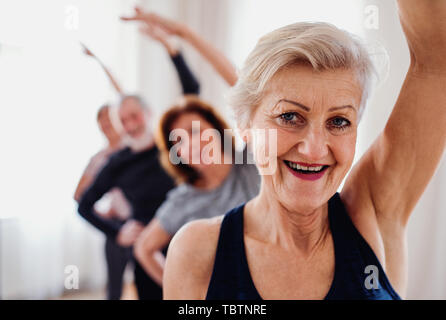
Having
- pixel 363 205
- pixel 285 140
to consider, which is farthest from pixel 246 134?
pixel 363 205

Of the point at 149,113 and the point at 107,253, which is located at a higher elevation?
the point at 149,113

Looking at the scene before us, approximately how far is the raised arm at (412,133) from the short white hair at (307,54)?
5 cm

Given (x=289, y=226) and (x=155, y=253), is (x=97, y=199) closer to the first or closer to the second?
(x=155, y=253)

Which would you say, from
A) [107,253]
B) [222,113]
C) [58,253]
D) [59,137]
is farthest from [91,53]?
[58,253]

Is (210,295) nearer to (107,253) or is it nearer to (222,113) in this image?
(222,113)

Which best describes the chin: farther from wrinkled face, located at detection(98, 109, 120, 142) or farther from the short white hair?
wrinkled face, located at detection(98, 109, 120, 142)

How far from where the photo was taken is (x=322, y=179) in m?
0.43

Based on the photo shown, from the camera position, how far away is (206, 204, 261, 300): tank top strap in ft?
1.56

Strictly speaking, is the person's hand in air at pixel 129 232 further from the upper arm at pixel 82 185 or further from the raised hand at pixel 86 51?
the raised hand at pixel 86 51

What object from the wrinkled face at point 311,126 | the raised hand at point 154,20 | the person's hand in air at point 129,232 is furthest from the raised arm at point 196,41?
the person's hand in air at point 129,232

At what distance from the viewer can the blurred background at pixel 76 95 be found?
0.48m

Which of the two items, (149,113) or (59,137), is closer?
(59,137)

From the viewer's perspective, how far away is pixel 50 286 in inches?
36.1
